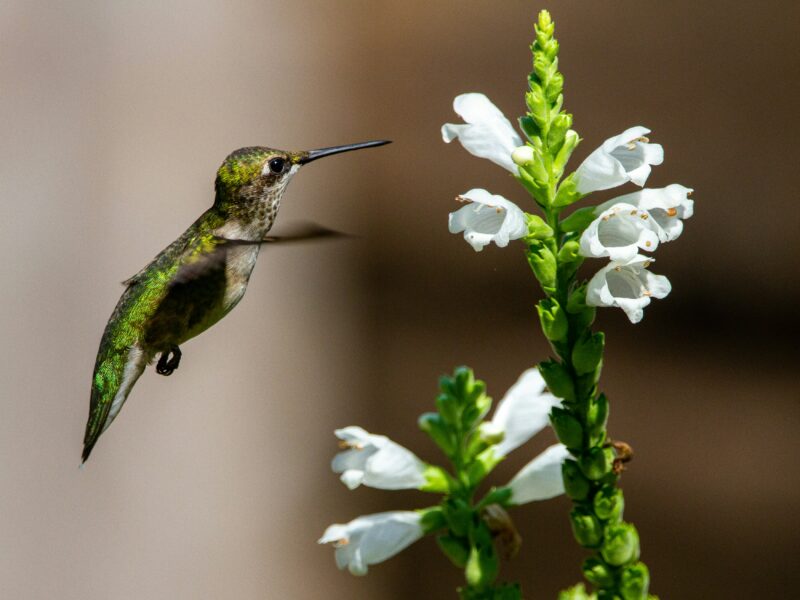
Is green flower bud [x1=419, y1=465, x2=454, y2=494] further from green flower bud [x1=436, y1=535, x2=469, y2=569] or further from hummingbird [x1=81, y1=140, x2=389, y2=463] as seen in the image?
hummingbird [x1=81, y1=140, x2=389, y2=463]

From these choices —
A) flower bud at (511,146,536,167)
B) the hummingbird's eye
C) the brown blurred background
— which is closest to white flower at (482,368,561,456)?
flower bud at (511,146,536,167)

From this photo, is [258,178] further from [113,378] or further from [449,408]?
[449,408]

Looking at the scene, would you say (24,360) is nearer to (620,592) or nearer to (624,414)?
(624,414)

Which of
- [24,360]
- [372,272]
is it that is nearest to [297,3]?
[372,272]

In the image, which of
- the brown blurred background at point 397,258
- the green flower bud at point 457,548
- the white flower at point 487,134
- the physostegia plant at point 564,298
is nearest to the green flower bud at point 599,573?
the physostegia plant at point 564,298

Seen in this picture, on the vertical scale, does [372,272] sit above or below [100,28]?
below
